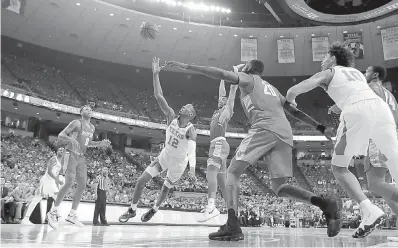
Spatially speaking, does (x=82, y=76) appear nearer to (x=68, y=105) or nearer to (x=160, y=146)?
(x=68, y=105)

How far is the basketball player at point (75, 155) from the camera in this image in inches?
259

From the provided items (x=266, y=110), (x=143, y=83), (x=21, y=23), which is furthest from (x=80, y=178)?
(x=143, y=83)

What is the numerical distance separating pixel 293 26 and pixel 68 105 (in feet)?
58.4

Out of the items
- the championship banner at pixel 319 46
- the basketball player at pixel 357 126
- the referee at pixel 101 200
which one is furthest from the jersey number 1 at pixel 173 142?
the championship banner at pixel 319 46

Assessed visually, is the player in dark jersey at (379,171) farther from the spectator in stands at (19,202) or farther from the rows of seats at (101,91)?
the rows of seats at (101,91)

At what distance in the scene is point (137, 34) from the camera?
28.4 m

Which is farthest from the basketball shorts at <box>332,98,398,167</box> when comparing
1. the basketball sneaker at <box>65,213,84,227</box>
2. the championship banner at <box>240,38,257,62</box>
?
the championship banner at <box>240,38,257,62</box>

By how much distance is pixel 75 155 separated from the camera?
681cm

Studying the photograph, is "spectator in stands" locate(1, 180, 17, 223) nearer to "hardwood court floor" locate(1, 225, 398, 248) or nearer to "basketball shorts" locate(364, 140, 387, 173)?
"hardwood court floor" locate(1, 225, 398, 248)

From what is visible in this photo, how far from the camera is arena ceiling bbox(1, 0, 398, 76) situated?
2566 cm

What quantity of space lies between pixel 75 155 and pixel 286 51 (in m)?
23.3

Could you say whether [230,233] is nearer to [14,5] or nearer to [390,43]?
[14,5]

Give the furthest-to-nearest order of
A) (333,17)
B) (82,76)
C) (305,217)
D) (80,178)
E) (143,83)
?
(143,83) < (82,76) < (333,17) < (305,217) < (80,178)

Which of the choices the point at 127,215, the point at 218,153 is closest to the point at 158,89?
the point at 218,153
